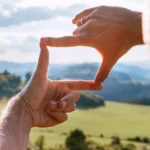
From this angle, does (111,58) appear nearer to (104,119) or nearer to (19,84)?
(19,84)

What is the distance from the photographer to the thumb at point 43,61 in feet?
4.34

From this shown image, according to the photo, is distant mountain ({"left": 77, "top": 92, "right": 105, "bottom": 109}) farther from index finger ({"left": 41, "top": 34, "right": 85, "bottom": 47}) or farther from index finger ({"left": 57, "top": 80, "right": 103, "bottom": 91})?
index finger ({"left": 41, "top": 34, "right": 85, "bottom": 47})

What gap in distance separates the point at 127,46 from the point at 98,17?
0.14 meters

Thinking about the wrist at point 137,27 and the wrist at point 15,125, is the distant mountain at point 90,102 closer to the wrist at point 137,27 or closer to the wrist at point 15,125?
the wrist at point 15,125

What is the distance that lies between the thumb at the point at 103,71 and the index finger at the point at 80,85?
0.06 feet

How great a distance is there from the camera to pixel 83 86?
139 cm

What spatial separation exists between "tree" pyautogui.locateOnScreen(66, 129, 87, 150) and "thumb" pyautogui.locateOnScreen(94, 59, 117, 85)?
3111 millimetres

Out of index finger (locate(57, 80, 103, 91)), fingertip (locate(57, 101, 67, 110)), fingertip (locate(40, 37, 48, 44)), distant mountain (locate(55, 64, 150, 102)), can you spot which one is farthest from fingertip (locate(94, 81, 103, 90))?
distant mountain (locate(55, 64, 150, 102))

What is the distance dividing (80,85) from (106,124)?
3934mm

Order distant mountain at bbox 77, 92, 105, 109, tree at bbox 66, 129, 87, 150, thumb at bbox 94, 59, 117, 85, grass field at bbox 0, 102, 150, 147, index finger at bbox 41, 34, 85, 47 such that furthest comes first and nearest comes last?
grass field at bbox 0, 102, 150, 147, distant mountain at bbox 77, 92, 105, 109, tree at bbox 66, 129, 87, 150, thumb at bbox 94, 59, 117, 85, index finger at bbox 41, 34, 85, 47

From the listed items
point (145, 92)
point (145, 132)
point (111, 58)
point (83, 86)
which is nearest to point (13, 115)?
point (83, 86)

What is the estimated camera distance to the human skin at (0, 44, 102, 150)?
133 centimetres

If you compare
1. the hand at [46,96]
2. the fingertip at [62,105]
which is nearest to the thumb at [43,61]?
the hand at [46,96]

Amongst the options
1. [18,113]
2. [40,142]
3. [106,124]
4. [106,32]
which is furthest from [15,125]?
[106,124]
